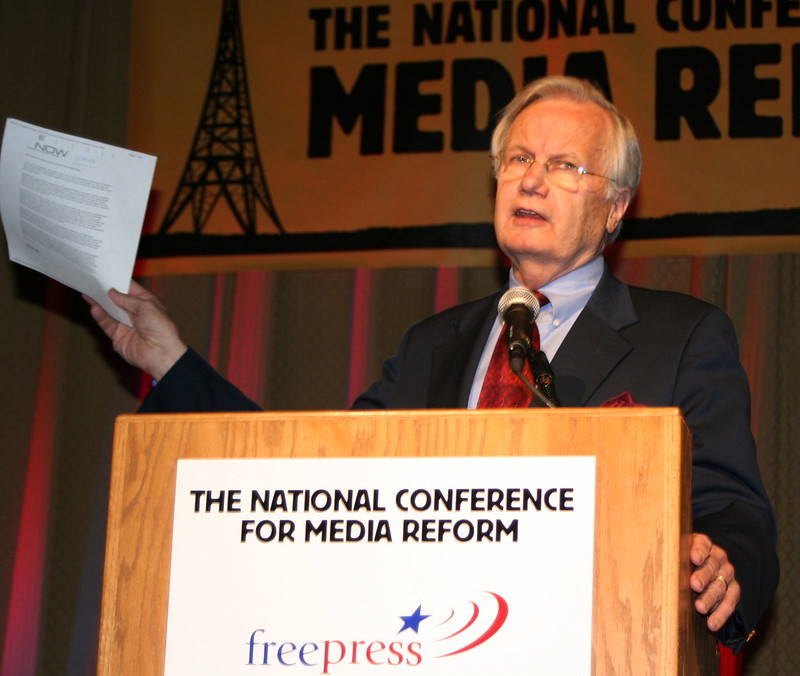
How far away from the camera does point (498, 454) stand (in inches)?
48.9

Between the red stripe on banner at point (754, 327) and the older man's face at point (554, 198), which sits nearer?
the older man's face at point (554, 198)

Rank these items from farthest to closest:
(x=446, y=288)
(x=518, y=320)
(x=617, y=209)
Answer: (x=446, y=288)
(x=617, y=209)
(x=518, y=320)

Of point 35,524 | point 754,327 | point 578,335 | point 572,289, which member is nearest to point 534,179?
point 572,289

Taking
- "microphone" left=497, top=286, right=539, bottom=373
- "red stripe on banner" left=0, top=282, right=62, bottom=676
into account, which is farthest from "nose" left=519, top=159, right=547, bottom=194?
"red stripe on banner" left=0, top=282, right=62, bottom=676

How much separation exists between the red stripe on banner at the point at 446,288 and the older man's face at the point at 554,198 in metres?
1.27

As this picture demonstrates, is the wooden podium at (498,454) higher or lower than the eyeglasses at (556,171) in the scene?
lower

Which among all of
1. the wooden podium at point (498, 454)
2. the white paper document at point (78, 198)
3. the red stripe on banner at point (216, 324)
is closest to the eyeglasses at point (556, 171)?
the white paper document at point (78, 198)

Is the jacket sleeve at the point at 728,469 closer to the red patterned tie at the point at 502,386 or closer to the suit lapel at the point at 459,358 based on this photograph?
the red patterned tie at the point at 502,386

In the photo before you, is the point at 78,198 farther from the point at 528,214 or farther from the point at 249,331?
the point at 249,331

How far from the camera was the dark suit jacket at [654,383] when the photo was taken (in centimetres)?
166

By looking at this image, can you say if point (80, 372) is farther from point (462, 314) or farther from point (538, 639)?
point (538, 639)

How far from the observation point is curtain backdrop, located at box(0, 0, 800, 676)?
3576 mm

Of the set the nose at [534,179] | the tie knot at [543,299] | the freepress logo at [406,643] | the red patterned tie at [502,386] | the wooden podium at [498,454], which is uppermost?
the nose at [534,179]

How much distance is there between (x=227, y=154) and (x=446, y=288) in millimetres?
874
